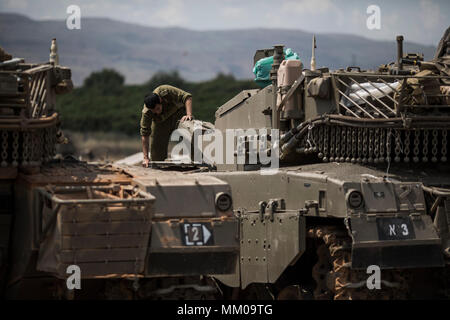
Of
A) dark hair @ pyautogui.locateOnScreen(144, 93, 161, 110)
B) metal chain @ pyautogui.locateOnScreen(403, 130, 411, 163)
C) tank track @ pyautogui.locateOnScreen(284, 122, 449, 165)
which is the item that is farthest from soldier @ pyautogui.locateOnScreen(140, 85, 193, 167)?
metal chain @ pyautogui.locateOnScreen(403, 130, 411, 163)

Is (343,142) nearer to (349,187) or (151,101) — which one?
(349,187)

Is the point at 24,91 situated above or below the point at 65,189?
above

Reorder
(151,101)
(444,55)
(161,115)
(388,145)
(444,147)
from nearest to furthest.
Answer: (388,145), (444,147), (444,55), (151,101), (161,115)

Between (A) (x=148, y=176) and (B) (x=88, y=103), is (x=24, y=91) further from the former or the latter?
(B) (x=88, y=103)

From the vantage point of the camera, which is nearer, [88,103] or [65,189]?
[65,189]

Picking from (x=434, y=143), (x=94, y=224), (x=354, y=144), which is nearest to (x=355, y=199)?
(x=354, y=144)

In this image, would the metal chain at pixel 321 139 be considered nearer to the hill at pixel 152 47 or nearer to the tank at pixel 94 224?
the tank at pixel 94 224

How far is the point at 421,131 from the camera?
14.2m

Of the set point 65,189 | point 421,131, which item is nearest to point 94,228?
point 65,189

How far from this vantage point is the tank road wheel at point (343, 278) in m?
13.0

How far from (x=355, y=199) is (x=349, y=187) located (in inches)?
6.1

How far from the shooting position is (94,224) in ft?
35.3

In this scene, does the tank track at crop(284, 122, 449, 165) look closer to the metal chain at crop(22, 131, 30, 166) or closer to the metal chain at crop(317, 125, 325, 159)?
the metal chain at crop(317, 125, 325, 159)
